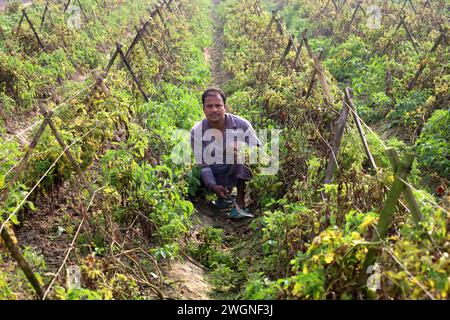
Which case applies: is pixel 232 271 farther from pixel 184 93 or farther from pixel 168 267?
pixel 184 93

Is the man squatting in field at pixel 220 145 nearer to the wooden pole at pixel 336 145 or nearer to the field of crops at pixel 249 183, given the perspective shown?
the field of crops at pixel 249 183

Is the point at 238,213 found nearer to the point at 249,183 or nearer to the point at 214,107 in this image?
the point at 249,183

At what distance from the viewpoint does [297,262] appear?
3.21 meters

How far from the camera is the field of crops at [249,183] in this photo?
2959 millimetres

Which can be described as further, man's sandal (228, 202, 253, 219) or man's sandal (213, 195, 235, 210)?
man's sandal (213, 195, 235, 210)

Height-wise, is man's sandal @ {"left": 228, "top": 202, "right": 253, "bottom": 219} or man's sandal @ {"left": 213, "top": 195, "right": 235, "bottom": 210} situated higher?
man's sandal @ {"left": 213, "top": 195, "right": 235, "bottom": 210}

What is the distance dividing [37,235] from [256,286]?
6.63 feet

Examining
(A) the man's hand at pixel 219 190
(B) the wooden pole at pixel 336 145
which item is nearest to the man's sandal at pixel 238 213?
(A) the man's hand at pixel 219 190

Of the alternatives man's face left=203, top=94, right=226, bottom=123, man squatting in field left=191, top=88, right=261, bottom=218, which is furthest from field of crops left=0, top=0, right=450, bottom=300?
man's face left=203, top=94, right=226, bottom=123

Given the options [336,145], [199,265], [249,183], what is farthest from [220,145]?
[336,145]

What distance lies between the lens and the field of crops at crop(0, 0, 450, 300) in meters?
2.96

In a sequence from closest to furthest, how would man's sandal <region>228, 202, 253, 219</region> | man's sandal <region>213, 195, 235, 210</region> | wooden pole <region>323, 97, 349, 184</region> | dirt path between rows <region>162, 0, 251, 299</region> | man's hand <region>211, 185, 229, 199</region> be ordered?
dirt path between rows <region>162, 0, 251, 299</region>, wooden pole <region>323, 97, 349, 184</region>, man's sandal <region>228, 202, 253, 219</region>, man's hand <region>211, 185, 229, 199</region>, man's sandal <region>213, 195, 235, 210</region>

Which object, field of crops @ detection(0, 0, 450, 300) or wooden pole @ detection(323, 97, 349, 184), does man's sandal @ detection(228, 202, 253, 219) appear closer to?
field of crops @ detection(0, 0, 450, 300)
